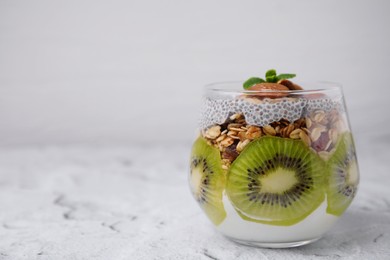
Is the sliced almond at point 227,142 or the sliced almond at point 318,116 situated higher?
the sliced almond at point 318,116

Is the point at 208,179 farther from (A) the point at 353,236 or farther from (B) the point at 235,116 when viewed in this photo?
(A) the point at 353,236

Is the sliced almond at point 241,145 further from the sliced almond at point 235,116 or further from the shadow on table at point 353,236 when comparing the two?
the shadow on table at point 353,236

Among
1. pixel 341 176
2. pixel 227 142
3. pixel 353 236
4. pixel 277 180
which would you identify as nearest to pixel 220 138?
pixel 227 142

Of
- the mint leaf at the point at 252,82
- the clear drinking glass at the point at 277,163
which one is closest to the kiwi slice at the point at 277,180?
the clear drinking glass at the point at 277,163

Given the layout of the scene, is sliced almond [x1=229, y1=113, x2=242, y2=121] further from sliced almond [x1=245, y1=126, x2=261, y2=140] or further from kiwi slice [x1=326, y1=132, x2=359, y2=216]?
kiwi slice [x1=326, y1=132, x2=359, y2=216]

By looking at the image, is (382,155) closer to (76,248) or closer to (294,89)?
(294,89)

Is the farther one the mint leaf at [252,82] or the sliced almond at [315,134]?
the mint leaf at [252,82]
